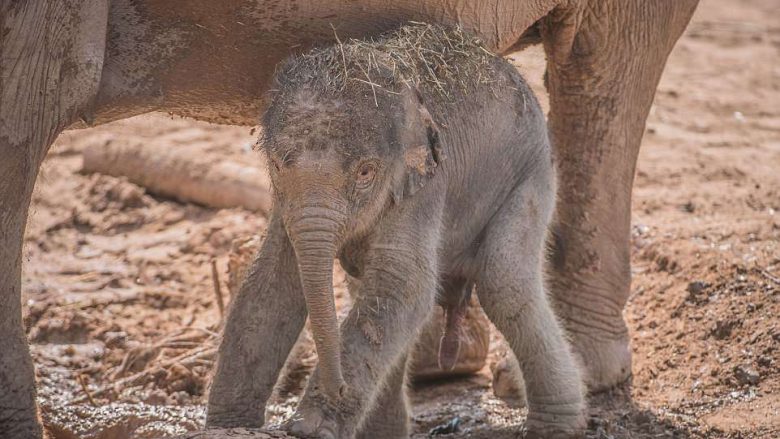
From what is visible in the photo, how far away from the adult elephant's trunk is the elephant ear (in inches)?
15.7

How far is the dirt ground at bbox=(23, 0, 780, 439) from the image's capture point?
5680mm

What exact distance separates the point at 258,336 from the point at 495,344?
2165mm

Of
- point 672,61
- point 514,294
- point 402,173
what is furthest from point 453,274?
point 672,61

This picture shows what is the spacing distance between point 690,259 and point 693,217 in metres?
0.79

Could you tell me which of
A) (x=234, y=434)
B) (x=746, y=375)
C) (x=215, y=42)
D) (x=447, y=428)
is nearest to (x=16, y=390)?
(x=234, y=434)

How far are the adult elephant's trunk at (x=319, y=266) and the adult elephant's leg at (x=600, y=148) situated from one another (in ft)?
6.86

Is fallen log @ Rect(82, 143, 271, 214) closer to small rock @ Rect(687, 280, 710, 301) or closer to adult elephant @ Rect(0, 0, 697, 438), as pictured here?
adult elephant @ Rect(0, 0, 697, 438)

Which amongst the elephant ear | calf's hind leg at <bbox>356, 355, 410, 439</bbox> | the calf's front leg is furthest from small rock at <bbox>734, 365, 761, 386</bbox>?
the elephant ear

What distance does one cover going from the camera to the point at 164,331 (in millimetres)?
6715

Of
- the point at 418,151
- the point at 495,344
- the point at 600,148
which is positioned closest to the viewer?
the point at 418,151

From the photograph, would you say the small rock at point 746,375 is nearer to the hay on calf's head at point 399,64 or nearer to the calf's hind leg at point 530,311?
the calf's hind leg at point 530,311

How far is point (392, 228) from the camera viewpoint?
4531 mm

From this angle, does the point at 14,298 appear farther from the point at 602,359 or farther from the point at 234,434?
the point at 602,359

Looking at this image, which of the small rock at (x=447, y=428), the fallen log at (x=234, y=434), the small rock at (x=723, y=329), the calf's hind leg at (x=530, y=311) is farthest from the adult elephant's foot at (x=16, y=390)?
the small rock at (x=723, y=329)
